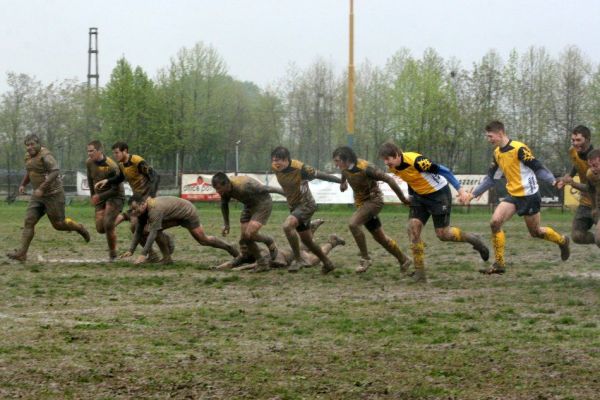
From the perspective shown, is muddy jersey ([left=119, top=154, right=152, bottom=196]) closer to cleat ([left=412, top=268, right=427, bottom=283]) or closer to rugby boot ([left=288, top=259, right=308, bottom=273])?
rugby boot ([left=288, top=259, right=308, bottom=273])

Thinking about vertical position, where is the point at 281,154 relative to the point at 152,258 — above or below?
above

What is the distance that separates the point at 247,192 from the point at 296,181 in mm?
768

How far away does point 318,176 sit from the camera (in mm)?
14406

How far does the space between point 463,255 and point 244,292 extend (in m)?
6.36

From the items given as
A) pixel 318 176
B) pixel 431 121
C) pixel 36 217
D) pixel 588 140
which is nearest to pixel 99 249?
pixel 36 217

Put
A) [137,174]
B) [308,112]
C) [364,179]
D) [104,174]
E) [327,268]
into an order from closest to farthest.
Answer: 1. [364,179]
2. [327,268]
3. [137,174]
4. [104,174]
5. [308,112]

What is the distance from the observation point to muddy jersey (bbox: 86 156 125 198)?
15.9 m

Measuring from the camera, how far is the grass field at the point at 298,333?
6.66 metres

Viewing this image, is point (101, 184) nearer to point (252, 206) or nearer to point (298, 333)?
point (252, 206)

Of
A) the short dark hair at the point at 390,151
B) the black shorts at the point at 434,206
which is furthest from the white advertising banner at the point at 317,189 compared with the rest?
the short dark hair at the point at 390,151

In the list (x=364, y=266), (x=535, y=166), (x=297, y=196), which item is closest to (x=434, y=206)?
(x=535, y=166)

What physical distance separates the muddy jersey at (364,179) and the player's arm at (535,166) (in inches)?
72.0

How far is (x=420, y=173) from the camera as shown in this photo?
12891 millimetres

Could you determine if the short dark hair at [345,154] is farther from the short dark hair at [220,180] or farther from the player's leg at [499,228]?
the player's leg at [499,228]
